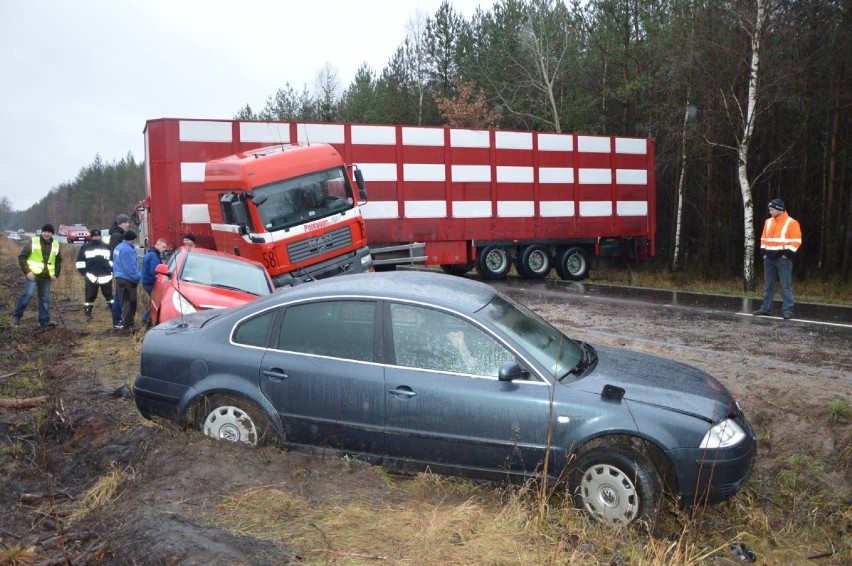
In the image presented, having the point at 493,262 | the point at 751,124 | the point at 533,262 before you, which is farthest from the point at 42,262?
the point at 751,124

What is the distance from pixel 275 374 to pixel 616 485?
240 cm

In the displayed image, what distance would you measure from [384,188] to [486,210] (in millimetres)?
3043

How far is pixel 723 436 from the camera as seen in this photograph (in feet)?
14.9

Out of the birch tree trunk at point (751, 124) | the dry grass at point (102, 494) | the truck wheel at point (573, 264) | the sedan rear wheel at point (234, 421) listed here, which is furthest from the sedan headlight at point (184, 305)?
the birch tree trunk at point (751, 124)

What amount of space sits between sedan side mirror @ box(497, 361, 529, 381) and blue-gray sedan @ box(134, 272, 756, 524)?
0.01 m

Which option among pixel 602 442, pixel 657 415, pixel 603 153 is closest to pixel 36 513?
pixel 602 442

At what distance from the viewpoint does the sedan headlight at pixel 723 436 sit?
14.7ft

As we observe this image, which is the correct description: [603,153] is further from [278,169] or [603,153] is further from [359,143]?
[278,169]

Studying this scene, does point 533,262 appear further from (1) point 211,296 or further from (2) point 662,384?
(2) point 662,384

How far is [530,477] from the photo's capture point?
468 cm

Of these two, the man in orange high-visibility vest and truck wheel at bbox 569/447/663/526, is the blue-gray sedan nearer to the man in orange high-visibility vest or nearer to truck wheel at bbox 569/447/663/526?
truck wheel at bbox 569/447/663/526

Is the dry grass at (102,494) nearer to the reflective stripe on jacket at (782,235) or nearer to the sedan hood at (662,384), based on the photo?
the sedan hood at (662,384)

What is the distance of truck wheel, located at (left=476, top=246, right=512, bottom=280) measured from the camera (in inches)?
779

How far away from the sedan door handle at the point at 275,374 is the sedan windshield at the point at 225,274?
4.74 metres
